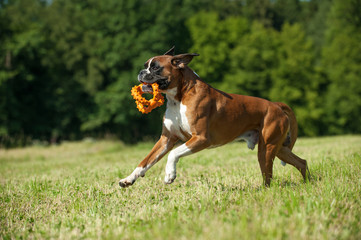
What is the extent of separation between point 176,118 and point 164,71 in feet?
2.30

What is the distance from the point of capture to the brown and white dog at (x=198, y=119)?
4.89 meters

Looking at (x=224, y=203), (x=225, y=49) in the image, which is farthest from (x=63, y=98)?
(x=224, y=203)

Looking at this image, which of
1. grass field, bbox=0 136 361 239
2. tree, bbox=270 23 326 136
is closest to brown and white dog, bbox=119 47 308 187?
grass field, bbox=0 136 361 239

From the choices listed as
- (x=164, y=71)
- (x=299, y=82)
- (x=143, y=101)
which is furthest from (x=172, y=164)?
(x=299, y=82)

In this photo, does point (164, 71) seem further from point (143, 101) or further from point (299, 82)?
point (299, 82)

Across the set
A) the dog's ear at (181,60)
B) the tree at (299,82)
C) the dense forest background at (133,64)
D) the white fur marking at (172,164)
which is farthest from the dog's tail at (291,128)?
the tree at (299,82)

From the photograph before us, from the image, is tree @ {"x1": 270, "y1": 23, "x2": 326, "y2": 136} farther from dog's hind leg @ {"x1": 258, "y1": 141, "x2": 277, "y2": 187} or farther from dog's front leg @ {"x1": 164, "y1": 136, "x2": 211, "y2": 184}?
dog's front leg @ {"x1": 164, "y1": 136, "x2": 211, "y2": 184}

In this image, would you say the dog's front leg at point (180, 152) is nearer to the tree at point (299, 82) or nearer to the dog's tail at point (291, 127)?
the dog's tail at point (291, 127)

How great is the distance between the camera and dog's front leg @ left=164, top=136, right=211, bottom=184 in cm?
458

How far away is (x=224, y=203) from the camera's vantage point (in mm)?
4191

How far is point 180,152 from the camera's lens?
4.68 metres

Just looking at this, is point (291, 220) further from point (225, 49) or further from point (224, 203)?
point (225, 49)

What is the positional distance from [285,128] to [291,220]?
2675mm

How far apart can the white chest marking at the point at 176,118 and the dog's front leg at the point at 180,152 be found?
0.73ft
